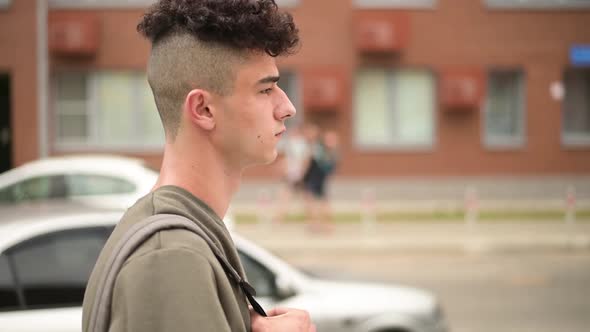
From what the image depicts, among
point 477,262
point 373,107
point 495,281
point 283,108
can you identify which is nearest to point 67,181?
point 495,281

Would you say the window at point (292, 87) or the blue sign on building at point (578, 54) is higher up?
the blue sign on building at point (578, 54)

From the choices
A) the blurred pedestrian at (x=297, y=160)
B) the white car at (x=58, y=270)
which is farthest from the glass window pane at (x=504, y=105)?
the white car at (x=58, y=270)

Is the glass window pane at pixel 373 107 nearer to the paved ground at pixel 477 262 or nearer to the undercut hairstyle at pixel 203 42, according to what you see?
the paved ground at pixel 477 262

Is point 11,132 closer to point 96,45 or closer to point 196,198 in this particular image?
point 96,45

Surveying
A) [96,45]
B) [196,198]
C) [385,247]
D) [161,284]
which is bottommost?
[385,247]

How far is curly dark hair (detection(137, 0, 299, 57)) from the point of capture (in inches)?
58.0

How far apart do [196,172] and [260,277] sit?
4.07 m

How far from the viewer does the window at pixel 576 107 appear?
22.1 metres

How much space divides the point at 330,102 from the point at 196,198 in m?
19.1

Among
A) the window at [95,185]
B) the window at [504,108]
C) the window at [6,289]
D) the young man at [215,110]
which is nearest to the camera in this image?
the young man at [215,110]

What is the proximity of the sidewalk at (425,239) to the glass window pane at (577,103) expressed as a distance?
6.92 m

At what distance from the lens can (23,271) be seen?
187 inches

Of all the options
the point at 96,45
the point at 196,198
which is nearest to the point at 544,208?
the point at 96,45

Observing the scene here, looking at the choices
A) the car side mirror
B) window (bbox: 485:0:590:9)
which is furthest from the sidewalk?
the car side mirror
